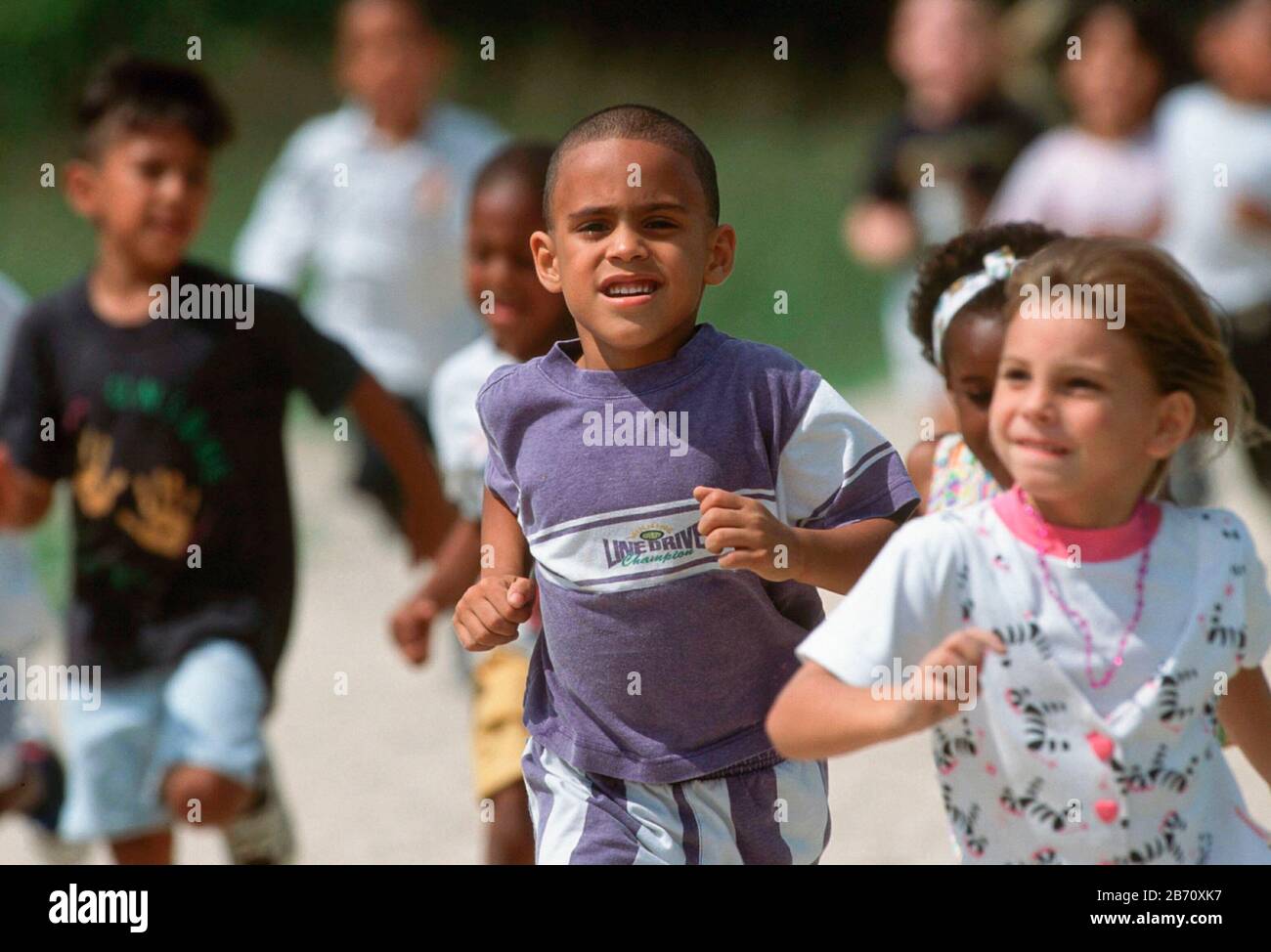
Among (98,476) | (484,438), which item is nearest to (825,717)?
(484,438)

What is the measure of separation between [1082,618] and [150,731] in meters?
2.44

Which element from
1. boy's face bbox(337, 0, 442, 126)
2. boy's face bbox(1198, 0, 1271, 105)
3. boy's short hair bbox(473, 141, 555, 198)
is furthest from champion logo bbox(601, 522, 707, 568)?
boy's face bbox(1198, 0, 1271, 105)

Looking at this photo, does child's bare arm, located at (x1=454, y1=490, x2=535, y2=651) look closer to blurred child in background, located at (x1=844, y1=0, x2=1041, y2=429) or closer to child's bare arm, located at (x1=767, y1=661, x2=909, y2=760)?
child's bare arm, located at (x1=767, y1=661, x2=909, y2=760)

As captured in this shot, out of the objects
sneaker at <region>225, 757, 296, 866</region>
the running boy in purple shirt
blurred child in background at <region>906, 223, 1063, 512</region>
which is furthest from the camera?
sneaker at <region>225, 757, 296, 866</region>

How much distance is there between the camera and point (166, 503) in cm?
454

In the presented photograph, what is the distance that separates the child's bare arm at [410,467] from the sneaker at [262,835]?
62 centimetres

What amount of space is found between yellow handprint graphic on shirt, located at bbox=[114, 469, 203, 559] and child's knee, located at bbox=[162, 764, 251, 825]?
0.49 m

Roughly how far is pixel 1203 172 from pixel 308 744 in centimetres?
382

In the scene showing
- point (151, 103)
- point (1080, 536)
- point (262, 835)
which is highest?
point (151, 103)

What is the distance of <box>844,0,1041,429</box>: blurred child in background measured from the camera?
7676 mm

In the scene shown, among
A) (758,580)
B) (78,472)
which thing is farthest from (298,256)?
(758,580)

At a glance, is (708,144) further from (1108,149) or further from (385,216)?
(385,216)

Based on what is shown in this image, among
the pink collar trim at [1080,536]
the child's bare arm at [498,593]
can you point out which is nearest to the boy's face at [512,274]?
the child's bare arm at [498,593]

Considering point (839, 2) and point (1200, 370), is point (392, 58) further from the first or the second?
point (839, 2)
